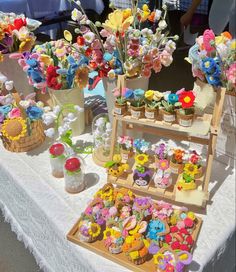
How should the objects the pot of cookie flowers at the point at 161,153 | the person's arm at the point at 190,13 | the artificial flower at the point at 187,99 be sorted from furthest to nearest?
the person's arm at the point at 190,13, the pot of cookie flowers at the point at 161,153, the artificial flower at the point at 187,99

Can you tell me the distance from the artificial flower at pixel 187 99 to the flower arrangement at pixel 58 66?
12.9 inches

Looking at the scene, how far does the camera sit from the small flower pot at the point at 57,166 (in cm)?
90

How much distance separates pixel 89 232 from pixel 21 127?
41 cm

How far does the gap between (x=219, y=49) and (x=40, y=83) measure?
516mm

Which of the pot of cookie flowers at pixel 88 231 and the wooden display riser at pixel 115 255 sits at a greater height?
the pot of cookie flowers at pixel 88 231

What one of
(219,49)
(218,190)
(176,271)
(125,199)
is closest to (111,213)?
(125,199)

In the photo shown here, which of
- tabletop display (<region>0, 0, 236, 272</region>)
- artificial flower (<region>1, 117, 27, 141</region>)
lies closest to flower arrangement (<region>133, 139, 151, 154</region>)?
tabletop display (<region>0, 0, 236, 272</region>)

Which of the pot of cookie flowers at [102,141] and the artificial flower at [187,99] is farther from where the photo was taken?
the pot of cookie flowers at [102,141]

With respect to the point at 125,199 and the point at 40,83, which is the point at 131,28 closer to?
the point at 40,83

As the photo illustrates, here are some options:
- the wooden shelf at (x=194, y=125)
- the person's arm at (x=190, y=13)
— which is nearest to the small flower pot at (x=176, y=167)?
the wooden shelf at (x=194, y=125)

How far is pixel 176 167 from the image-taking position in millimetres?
839

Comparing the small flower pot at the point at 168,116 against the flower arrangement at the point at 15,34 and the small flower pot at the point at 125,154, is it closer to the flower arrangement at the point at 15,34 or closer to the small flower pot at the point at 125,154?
the small flower pot at the point at 125,154

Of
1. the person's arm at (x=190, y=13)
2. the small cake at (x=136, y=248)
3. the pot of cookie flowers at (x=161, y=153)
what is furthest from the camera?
the person's arm at (x=190, y=13)

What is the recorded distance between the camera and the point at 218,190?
849mm
